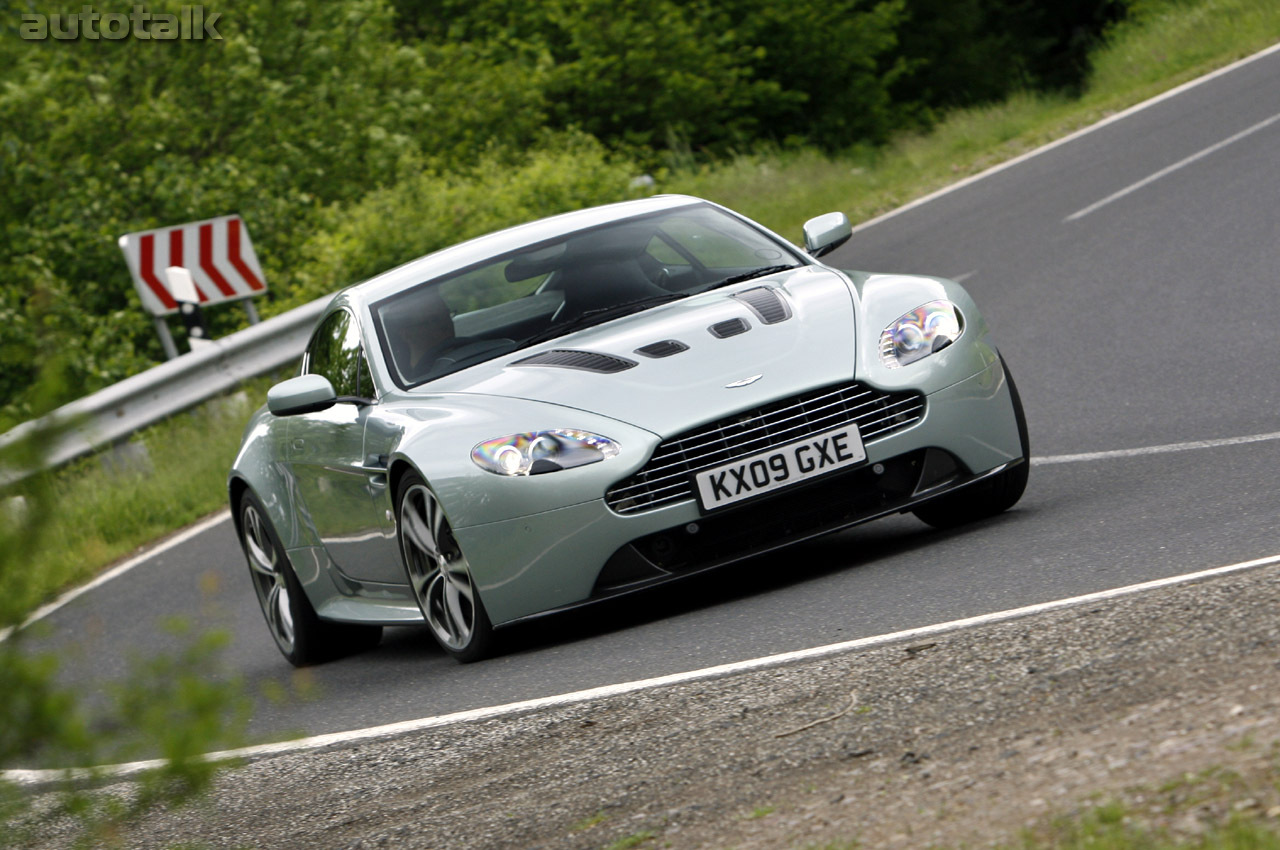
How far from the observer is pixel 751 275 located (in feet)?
24.2

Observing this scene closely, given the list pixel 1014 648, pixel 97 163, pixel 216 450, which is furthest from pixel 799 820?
pixel 97 163

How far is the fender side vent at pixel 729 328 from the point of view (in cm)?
639

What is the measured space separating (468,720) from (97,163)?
60.4 ft

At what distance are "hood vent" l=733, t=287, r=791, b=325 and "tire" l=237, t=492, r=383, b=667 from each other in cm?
217

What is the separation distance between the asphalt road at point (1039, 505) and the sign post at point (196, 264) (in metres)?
3.87

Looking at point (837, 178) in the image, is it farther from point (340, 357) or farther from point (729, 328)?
point (729, 328)

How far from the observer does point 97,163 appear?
72.6ft

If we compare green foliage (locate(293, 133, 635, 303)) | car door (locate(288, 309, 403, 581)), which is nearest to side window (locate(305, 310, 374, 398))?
car door (locate(288, 309, 403, 581))

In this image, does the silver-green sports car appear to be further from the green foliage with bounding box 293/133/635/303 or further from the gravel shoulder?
the green foliage with bounding box 293/133/635/303

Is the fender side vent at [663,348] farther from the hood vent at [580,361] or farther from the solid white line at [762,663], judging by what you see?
the solid white line at [762,663]

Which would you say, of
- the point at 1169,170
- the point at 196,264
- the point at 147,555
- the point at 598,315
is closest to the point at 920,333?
the point at 598,315

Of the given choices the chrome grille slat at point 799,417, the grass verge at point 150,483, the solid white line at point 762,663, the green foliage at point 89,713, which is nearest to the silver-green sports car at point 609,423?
the chrome grille slat at point 799,417

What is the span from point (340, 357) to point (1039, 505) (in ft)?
9.75

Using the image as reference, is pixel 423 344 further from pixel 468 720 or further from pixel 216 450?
pixel 216 450
